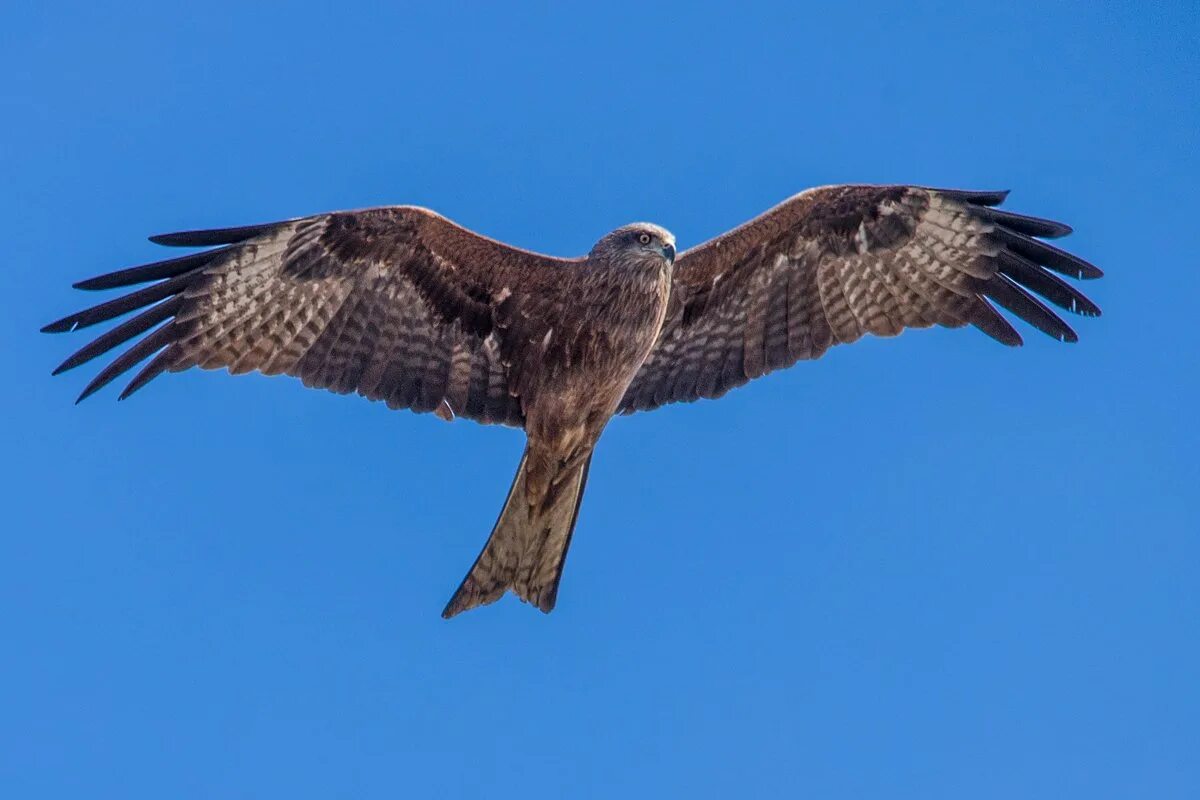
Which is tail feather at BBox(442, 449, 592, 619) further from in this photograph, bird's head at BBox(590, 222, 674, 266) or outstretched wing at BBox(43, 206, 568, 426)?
bird's head at BBox(590, 222, 674, 266)

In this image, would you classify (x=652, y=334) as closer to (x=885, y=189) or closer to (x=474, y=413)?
(x=474, y=413)

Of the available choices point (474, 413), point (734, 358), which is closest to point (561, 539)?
point (474, 413)

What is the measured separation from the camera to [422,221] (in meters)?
9.10

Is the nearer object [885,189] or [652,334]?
[652,334]

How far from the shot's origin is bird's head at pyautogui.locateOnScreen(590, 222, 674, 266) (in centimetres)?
871

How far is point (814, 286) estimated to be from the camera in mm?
9688

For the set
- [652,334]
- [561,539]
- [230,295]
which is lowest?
[561,539]

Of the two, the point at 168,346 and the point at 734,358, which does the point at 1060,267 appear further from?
the point at 168,346

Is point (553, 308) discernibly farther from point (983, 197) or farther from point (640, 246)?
point (983, 197)

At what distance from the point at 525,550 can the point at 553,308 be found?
148 centimetres

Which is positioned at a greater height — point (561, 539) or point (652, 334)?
point (652, 334)

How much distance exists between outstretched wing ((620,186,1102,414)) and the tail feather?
1057 millimetres

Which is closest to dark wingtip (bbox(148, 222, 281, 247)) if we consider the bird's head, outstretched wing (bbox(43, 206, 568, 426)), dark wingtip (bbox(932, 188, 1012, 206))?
outstretched wing (bbox(43, 206, 568, 426))

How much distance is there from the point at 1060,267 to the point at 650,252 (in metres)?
2.52
